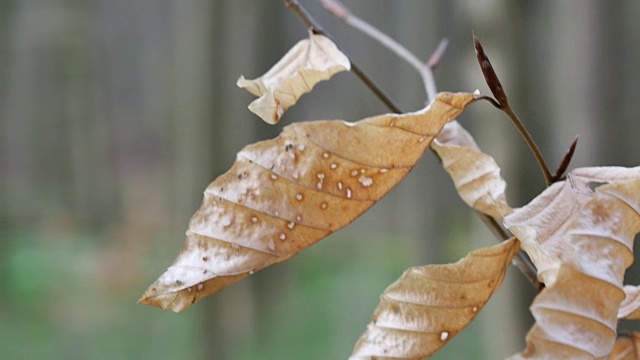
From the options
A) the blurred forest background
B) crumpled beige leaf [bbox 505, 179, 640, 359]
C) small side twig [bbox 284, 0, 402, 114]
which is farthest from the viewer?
the blurred forest background

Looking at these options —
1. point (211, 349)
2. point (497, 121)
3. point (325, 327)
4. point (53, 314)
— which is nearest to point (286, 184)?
point (497, 121)

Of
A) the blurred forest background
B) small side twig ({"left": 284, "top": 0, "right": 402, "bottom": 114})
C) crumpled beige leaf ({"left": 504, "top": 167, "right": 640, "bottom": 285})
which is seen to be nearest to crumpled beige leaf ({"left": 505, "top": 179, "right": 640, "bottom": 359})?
crumpled beige leaf ({"left": 504, "top": 167, "right": 640, "bottom": 285})

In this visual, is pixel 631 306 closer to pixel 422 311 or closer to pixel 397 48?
pixel 422 311

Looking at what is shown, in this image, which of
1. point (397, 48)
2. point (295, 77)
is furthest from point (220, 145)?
point (295, 77)

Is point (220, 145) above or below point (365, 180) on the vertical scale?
below

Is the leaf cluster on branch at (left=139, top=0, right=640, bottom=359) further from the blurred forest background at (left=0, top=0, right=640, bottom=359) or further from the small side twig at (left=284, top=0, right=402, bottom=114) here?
the blurred forest background at (left=0, top=0, right=640, bottom=359)

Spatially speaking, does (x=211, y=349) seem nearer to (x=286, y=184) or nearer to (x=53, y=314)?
(x=286, y=184)

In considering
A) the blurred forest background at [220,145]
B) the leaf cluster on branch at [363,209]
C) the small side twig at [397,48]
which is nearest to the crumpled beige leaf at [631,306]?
the leaf cluster on branch at [363,209]
